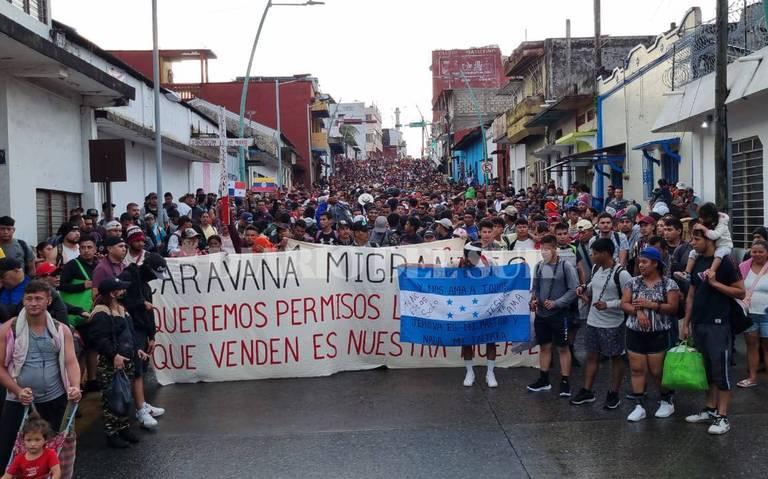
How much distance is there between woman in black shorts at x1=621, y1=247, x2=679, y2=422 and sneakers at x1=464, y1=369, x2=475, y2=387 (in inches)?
73.5

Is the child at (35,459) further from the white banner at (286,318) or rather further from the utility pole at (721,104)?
the utility pole at (721,104)

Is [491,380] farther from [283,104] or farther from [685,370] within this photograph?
[283,104]

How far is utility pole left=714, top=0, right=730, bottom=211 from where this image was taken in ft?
41.0

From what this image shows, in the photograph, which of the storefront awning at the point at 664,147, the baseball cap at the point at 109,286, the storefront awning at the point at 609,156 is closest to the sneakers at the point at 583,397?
the baseball cap at the point at 109,286

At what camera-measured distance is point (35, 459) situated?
4.89 m

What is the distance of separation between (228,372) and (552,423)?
3.84 metres

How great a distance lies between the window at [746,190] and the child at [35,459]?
1271 centimetres

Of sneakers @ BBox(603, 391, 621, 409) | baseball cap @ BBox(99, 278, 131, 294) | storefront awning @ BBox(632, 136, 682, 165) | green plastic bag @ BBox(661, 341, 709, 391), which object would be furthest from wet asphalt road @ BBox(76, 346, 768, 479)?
storefront awning @ BBox(632, 136, 682, 165)

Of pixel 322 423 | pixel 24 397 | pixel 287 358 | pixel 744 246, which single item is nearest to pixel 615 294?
pixel 322 423

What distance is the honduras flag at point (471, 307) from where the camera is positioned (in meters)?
8.69

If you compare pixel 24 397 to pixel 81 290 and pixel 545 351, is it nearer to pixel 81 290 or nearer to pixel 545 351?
pixel 81 290

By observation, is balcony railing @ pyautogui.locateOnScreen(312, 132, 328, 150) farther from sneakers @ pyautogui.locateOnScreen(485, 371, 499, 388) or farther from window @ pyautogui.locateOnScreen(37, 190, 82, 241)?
sneakers @ pyautogui.locateOnScreen(485, 371, 499, 388)

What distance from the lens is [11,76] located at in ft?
42.1

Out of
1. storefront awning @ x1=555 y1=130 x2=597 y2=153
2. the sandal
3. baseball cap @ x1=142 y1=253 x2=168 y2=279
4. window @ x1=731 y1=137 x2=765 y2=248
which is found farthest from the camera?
storefront awning @ x1=555 y1=130 x2=597 y2=153
